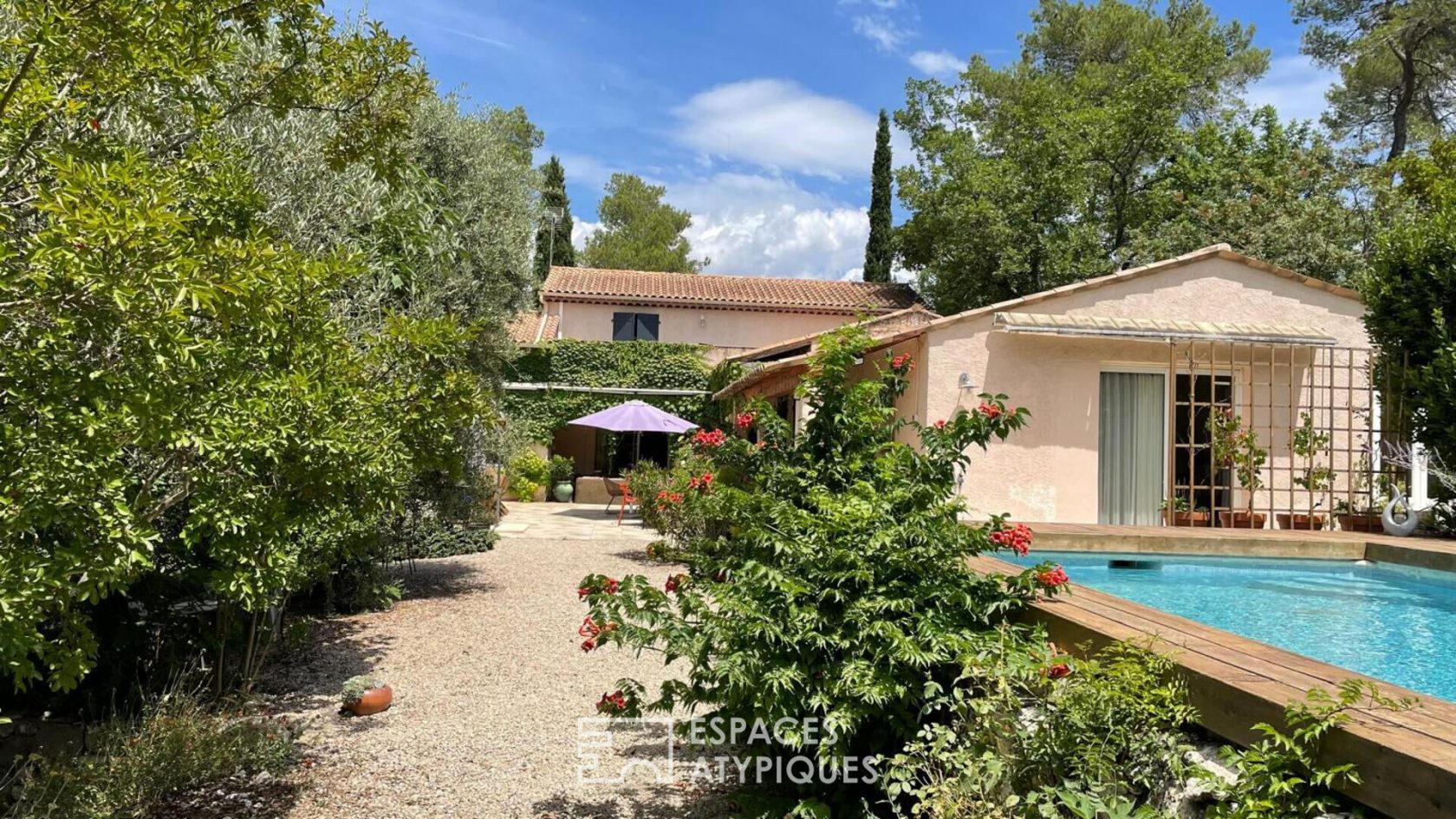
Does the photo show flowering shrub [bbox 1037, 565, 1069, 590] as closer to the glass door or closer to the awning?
the awning

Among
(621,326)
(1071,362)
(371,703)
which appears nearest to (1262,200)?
(1071,362)

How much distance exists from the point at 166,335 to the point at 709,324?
92.6 feet

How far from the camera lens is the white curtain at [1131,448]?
14211mm

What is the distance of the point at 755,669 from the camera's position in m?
4.25

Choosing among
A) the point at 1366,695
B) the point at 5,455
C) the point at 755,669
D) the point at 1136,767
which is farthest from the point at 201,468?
the point at 1366,695

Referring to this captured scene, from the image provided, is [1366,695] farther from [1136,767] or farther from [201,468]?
[201,468]

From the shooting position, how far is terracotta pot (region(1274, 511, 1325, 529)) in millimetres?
13578

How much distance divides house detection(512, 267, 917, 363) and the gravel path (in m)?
18.8

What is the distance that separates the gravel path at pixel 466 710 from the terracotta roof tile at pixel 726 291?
19.0 meters

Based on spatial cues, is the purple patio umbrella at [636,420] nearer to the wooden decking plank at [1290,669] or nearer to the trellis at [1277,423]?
the trellis at [1277,423]

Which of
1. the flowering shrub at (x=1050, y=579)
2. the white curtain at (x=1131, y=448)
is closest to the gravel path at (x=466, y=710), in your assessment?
the flowering shrub at (x=1050, y=579)

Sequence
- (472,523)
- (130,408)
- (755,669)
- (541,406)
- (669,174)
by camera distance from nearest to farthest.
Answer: (130,408), (755,669), (472,523), (541,406), (669,174)

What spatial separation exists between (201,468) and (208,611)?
3656 millimetres

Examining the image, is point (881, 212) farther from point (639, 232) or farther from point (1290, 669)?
point (1290, 669)
